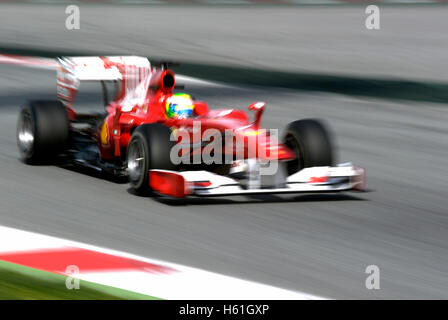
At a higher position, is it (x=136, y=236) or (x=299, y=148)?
(x=299, y=148)

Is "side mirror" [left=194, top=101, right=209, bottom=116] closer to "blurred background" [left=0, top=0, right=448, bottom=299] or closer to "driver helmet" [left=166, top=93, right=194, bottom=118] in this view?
"driver helmet" [left=166, top=93, right=194, bottom=118]

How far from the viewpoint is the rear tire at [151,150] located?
279 inches

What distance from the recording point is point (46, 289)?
5.09 meters

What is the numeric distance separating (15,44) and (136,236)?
12.0m

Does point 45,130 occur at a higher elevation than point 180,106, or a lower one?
lower

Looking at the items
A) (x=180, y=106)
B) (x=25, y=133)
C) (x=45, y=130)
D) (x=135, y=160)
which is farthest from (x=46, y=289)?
(x=25, y=133)

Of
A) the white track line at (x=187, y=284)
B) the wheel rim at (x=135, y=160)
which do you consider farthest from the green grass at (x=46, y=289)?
the wheel rim at (x=135, y=160)

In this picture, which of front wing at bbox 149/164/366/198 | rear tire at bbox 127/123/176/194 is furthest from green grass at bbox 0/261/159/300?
rear tire at bbox 127/123/176/194

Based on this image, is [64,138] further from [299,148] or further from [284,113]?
[284,113]

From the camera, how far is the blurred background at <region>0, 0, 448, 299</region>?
5922 millimetres

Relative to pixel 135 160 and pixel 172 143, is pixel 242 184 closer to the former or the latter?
pixel 172 143

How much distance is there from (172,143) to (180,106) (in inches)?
26.9

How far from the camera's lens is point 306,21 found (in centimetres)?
1898

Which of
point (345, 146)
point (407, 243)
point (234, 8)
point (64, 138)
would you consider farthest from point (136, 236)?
point (234, 8)
